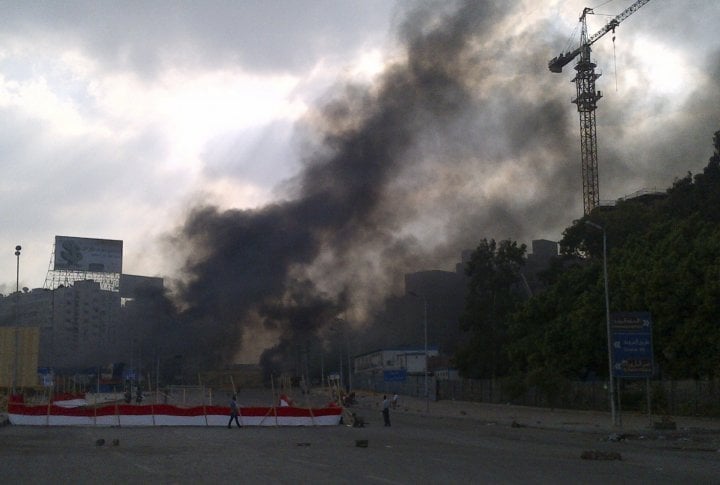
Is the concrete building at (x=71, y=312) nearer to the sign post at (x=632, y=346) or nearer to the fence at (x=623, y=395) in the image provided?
the fence at (x=623, y=395)

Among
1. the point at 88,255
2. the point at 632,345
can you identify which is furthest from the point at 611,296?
the point at 88,255

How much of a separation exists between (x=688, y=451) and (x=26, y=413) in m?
32.5

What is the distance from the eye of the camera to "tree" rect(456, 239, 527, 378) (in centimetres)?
7894

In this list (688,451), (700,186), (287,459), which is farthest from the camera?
(700,186)

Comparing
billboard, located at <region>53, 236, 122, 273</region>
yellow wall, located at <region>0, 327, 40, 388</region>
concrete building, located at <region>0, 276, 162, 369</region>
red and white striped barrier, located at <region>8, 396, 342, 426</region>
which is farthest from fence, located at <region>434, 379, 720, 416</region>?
concrete building, located at <region>0, 276, 162, 369</region>

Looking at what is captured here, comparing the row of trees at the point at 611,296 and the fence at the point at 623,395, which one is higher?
the row of trees at the point at 611,296

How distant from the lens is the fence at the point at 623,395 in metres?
46.5

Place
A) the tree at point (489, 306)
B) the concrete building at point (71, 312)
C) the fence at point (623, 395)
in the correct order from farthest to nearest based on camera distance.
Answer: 1. the concrete building at point (71, 312)
2. the tree at point (489, 306)
3. the fence at point (623, 395)

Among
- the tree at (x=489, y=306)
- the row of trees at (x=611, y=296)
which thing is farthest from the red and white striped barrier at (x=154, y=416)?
the tree at (x=489, y=306)

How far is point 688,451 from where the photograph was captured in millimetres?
27344

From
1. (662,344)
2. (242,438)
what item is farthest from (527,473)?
(662,344)

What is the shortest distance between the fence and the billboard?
188 feet

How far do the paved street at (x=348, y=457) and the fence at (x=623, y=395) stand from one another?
10396 millimetres

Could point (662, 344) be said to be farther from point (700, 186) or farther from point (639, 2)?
point (639, 2)
